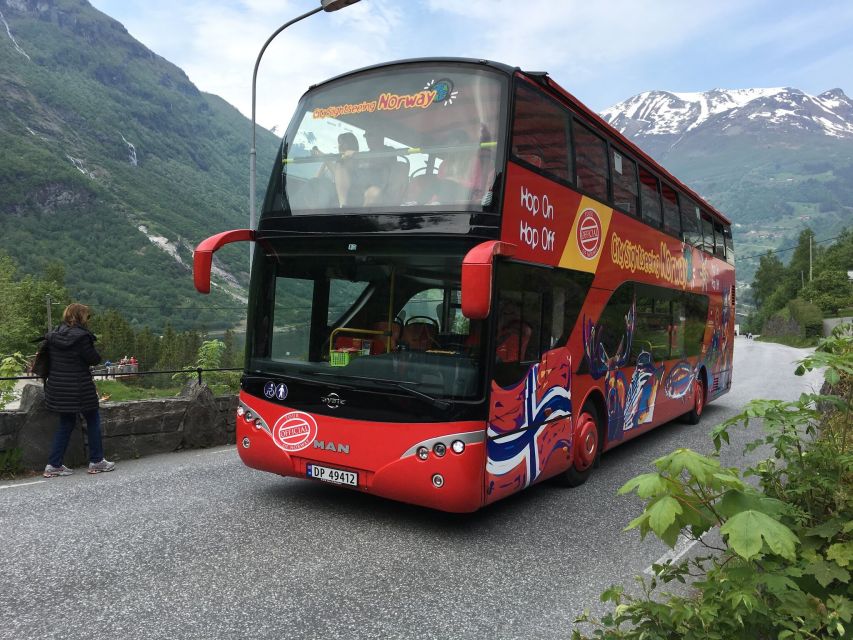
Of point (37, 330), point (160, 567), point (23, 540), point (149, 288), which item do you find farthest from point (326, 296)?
point (149, 288)

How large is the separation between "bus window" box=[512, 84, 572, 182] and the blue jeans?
5.16 meters

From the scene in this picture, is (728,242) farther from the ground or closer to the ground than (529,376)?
farther from the ground

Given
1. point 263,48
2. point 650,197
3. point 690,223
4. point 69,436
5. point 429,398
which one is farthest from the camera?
point 263,48

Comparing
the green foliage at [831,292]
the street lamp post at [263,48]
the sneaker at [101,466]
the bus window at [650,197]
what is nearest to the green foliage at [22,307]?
the street lamp post at [263,48]

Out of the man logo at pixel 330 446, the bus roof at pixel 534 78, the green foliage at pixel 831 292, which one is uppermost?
the green foliage at pixel 831 292

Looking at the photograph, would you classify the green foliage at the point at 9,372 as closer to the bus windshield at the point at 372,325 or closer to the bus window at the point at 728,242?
the bus windshield at the point at 372,325

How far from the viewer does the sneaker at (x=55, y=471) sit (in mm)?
6773

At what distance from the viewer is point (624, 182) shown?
793cm

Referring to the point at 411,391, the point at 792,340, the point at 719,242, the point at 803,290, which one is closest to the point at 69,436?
the point at 411,391

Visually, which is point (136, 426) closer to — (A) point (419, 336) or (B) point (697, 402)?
(A) point (419, 336)

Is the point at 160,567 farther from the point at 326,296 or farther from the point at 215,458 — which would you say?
the point at 215,458

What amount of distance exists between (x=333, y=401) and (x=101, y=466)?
330 cm

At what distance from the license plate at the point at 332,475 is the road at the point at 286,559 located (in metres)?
0.37

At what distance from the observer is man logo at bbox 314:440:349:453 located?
17.6 ft
